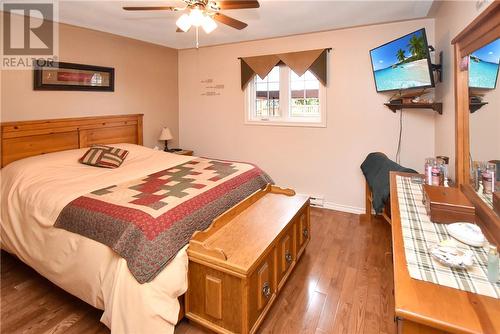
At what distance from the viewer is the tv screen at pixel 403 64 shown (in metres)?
2.58

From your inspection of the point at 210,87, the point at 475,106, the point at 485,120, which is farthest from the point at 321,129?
the point at 485,120

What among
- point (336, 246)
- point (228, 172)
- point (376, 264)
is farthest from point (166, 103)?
point (376, 264)

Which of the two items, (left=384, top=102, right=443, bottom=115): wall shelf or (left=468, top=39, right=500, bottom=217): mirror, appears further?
(left=384, top=102, right=443, bottom=115): wall shelf

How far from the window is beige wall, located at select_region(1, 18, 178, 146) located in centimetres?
136

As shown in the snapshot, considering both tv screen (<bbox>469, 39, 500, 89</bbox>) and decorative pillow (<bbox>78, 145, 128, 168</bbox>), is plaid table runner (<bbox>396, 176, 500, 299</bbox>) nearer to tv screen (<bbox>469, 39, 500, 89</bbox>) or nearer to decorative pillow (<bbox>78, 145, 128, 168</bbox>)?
tv screen (<bbox>469, 39, 500, 89</bbox>)

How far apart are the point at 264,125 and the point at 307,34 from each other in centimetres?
129

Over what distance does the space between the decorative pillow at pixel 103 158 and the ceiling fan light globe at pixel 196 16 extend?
1645 mm

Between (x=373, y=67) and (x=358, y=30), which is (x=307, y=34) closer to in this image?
(x=358, y=30)

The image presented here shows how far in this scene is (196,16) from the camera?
2107 millimetres

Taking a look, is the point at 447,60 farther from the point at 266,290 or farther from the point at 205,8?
the point at 266,290

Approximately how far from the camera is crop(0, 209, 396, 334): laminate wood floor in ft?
5.96

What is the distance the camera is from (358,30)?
3.38 m

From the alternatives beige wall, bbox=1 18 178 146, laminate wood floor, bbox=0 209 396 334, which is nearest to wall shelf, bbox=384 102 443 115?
laminate wood floor, bbox=0 209 396 334

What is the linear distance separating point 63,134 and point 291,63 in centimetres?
283
